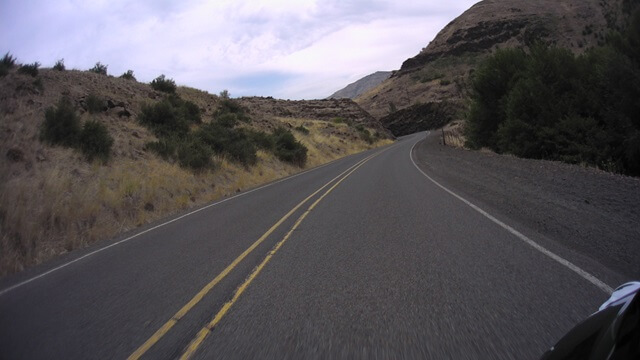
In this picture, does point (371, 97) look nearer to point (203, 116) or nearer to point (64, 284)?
point (203, 116)

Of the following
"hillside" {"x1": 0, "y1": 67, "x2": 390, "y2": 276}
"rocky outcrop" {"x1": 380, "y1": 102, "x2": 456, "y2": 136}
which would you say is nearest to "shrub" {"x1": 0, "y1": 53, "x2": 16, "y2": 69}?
"hillside" {"x1": 0, "y1": 67, "x2": 390, "y2": 276}

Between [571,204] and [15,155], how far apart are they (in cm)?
1634

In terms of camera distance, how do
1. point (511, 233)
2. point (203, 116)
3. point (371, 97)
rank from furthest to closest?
1. point (371, 97)
2. point (203, 116)
3. point (511, 233)

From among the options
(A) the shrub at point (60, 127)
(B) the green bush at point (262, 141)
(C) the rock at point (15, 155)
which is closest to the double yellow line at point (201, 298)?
(C) the rock at point (15, 155)

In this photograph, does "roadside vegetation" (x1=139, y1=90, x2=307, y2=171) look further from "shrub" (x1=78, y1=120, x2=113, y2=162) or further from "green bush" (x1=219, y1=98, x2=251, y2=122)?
"green bush" (x1=219, y1=98, x2=251, y2=122)

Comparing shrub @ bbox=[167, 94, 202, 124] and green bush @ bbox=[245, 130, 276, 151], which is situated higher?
shrub @ bbox=[167, 94, 202, 124]

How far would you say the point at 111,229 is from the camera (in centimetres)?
1161

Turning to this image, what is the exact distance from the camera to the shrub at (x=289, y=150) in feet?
105

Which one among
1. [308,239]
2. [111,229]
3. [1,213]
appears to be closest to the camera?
[308,239]

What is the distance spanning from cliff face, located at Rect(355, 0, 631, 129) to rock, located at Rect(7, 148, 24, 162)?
256 ft

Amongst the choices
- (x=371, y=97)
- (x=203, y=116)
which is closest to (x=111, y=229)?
(x=203, y=116)

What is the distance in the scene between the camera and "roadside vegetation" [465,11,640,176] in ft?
47.7

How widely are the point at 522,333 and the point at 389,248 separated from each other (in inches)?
129

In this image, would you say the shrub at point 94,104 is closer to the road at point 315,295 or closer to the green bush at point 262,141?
the green bush at point 262,141
